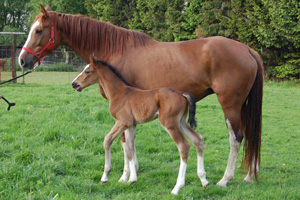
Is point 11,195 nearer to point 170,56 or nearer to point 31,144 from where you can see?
point 31,144

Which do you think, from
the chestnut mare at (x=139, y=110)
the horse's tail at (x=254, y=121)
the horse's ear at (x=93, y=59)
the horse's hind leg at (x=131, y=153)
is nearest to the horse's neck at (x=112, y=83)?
the chestnut mare at (x=139, y=110)

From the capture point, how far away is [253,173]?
14.6 ft

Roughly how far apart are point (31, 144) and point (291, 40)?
14751 millimetres

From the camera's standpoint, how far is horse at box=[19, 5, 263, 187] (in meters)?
4.28

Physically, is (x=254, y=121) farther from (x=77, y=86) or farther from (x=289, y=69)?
(x=289, y=69)

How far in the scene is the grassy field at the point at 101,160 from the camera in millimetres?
3826

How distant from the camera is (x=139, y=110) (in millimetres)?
4090

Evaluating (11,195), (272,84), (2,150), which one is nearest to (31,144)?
(2,150)

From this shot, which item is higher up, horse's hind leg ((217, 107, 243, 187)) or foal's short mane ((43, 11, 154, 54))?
foal's short mane ((43, 11, 154, 54))

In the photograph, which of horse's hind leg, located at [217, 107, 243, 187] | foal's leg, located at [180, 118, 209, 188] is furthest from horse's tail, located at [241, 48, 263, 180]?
foal's leg, located at [180, 118, 209, 188]

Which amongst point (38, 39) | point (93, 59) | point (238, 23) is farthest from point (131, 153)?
point (238, 23)

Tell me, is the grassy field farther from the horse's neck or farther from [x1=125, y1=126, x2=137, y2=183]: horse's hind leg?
the horse's neck

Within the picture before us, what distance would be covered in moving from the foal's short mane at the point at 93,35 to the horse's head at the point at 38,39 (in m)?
0.12

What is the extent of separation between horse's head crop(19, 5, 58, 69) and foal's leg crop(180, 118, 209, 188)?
89.6 inches
